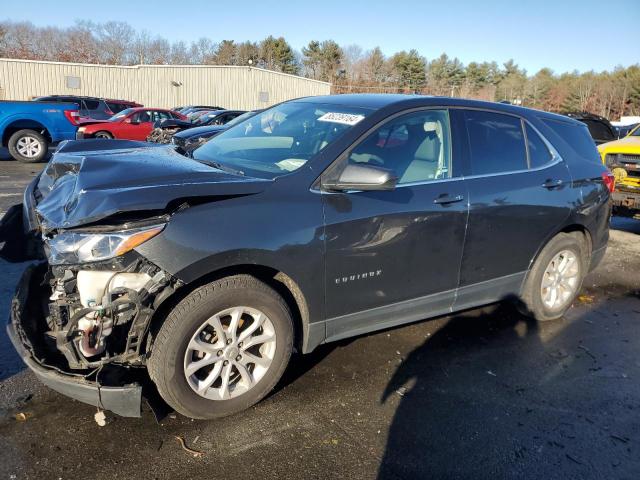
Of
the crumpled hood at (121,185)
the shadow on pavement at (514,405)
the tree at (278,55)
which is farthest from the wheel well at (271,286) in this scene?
the tree at (278,55)

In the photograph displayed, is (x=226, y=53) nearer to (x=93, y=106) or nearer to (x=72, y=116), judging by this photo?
(x=93, y=106)

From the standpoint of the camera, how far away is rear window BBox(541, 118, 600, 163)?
14.7 feet

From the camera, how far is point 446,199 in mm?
3436

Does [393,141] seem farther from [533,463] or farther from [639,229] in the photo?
[639,229]

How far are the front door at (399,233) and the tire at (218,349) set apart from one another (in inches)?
15.1

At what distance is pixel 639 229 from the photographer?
874cm

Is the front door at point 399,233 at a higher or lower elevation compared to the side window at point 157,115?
lower

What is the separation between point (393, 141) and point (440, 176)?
16.6 inches

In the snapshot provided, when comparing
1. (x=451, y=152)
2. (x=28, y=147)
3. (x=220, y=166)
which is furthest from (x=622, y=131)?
(x=28, y=147)

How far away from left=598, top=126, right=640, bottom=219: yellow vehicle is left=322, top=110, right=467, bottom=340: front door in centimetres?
525

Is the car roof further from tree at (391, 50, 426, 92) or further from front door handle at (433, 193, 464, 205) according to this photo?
tree at (391, 50, 426, 92)

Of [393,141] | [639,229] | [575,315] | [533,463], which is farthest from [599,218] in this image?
[639,229]

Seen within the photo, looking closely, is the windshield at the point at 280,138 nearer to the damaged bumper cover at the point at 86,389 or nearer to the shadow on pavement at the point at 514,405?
the damaged bumper cover at the point at 86,389

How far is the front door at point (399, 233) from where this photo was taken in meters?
3.03
